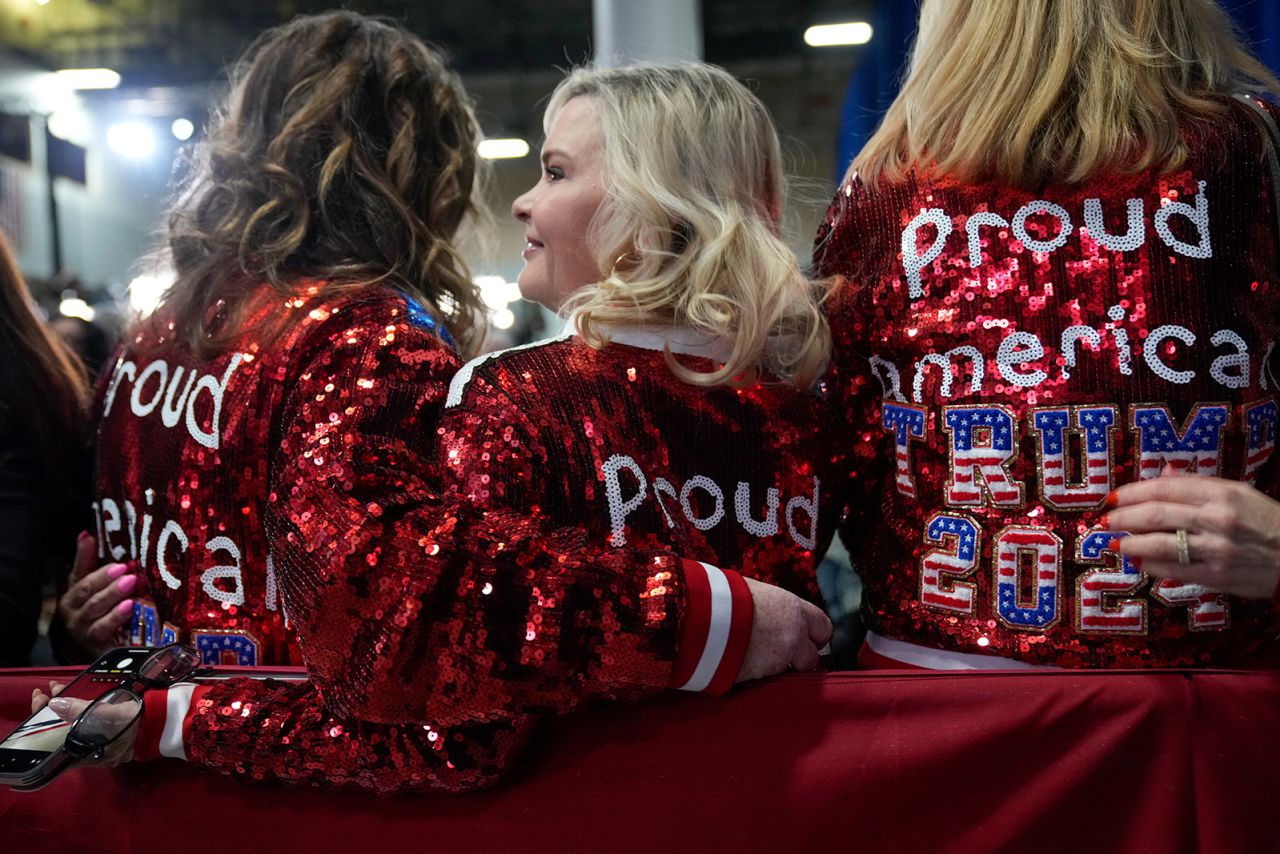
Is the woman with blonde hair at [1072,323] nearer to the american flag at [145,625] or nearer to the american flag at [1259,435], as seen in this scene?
the american flag at [1259,435]

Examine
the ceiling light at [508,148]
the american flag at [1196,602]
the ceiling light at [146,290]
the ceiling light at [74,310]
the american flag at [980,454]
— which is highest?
the ceiling light at [508,148]

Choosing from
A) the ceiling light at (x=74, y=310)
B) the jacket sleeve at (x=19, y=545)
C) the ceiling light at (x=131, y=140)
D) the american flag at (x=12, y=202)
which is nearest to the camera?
the jacket sleeve at (x=19, y=545)

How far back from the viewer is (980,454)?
120cm

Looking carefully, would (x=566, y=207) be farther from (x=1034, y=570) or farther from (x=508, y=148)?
(x=508, y=148)

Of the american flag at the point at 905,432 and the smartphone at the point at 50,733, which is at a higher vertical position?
the american flag at the point at 905,432

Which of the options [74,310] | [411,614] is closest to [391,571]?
[411,614]

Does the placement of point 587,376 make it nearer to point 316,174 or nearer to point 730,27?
point 316,174

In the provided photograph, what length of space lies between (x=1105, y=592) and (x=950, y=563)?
153 millimetres

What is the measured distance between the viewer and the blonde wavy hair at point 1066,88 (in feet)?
3.92

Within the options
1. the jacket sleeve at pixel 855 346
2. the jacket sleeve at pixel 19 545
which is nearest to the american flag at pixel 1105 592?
the jacket sleeve at pixel 855 346

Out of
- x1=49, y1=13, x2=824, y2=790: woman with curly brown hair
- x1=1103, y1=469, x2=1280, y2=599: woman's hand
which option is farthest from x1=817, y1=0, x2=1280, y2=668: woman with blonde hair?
x1=49, y1=13, x2=824, y2=790: woman with curly brown hair

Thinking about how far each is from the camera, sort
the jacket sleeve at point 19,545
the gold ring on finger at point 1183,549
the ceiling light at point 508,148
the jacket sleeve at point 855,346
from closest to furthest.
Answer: the gold ring on finger at point 1183,549, the jacket sleeve at point 855,346, the jacket sleeve at point 19,545, the ceiling light at point 508,148

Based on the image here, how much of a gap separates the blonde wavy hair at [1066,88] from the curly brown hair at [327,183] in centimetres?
65

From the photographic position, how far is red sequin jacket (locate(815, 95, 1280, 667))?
1155 mm
